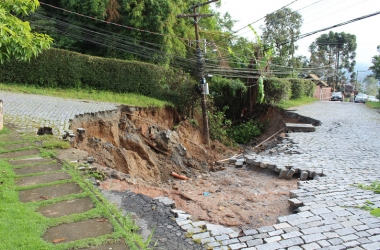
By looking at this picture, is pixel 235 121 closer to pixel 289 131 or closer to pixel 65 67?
pixel 289 131

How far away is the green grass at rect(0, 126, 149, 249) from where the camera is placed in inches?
132

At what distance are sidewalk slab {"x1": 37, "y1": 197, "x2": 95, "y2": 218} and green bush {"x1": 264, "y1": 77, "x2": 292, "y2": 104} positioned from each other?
1730 centimetres

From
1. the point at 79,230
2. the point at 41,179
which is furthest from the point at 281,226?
the point at 41,179

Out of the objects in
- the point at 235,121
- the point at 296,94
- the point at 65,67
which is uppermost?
the point at 65,67

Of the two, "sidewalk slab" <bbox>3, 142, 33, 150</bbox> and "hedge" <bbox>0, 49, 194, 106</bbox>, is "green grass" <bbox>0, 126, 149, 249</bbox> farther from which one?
"hedge" <bbox>0, 49, 194, 106</bbox>

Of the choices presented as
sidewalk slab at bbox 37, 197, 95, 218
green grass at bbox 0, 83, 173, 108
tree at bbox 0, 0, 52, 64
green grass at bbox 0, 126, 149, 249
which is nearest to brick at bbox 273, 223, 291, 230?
green grass at bbox 0, 126, 149, 249

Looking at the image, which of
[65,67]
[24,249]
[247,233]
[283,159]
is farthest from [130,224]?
[65,67]

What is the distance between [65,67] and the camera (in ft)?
52.6

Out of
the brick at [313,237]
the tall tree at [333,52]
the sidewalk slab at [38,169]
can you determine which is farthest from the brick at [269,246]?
the tall tree at [333,52]

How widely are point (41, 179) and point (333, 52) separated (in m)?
53.0

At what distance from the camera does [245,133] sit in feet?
63.3

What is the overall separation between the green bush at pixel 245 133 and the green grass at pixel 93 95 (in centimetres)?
494

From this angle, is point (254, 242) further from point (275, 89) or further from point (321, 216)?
point (275, 89)

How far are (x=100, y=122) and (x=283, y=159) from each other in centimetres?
663
